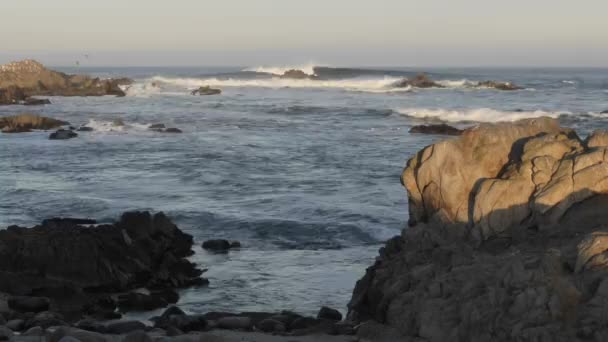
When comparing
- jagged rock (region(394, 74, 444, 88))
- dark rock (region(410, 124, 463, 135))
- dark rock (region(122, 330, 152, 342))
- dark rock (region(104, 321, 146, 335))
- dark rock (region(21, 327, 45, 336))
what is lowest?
dark rock (region(104, 321, 146, 335))

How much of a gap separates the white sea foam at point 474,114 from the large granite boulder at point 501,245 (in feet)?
110

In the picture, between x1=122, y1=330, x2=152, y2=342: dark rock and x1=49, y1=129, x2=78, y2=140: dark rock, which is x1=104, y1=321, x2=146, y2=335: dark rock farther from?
x1=49, y1=129, x2=78, y2=140: dark rock

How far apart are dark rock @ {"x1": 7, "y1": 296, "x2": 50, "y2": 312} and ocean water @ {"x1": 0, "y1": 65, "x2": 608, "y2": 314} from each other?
2026mm

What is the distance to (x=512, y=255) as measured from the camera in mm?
9602

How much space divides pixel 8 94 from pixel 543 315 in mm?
58815

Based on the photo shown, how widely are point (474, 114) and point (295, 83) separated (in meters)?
53.2

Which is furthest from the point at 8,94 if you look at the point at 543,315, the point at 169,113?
the point at 543,315

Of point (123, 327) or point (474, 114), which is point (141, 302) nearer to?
point (123, 327)

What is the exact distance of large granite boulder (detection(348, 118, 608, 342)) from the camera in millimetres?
8438

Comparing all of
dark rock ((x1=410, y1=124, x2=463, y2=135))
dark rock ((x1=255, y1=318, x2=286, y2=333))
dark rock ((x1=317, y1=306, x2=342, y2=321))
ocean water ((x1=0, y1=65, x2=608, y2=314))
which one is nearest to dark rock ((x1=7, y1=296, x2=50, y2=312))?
ocean water ((x1=0, y1=65, x2=608, y2=314))

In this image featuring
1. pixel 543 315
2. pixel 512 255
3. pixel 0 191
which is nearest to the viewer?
pixel 543 315

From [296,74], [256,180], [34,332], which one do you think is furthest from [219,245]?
[296,74]

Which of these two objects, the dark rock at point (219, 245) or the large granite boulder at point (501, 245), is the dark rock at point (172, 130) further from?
the large granite boulder at point (501, 245)

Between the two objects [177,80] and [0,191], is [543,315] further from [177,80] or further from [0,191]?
[177,80]
